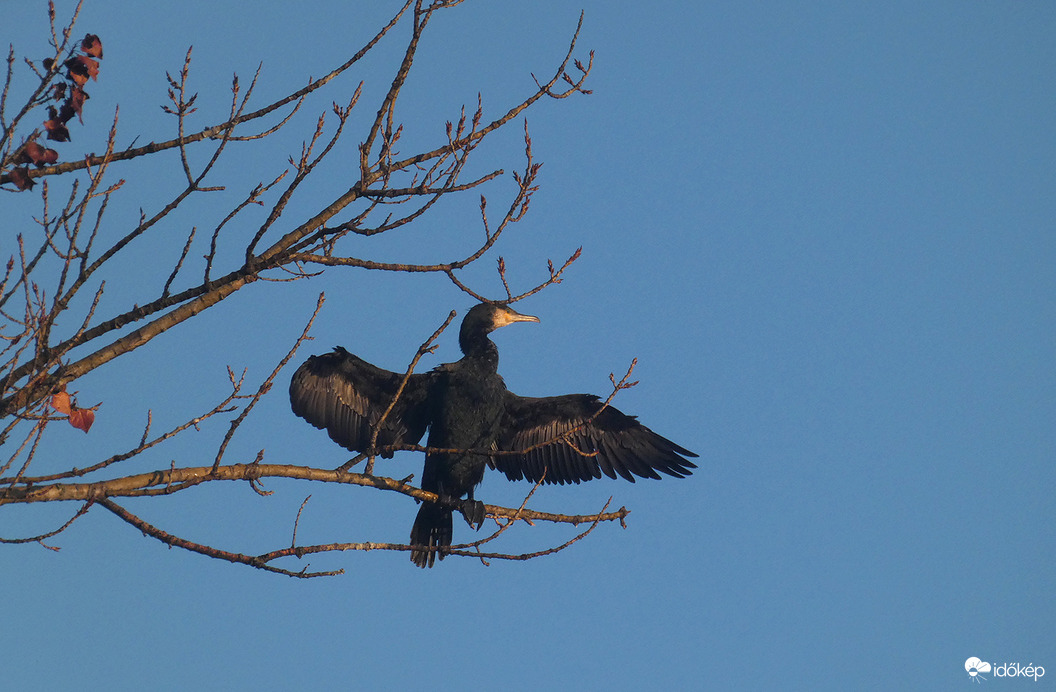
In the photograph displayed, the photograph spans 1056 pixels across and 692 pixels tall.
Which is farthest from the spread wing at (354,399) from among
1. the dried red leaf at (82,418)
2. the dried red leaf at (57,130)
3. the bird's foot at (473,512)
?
the dried red leaf at (57,130)

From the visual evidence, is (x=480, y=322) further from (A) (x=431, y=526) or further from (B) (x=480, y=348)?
(A) (x=431, y=526)

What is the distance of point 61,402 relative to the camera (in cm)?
359

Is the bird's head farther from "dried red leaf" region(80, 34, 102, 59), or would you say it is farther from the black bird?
"dried red leaf" region(80, 34, 102, 59)

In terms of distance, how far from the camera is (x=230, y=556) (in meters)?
3.81

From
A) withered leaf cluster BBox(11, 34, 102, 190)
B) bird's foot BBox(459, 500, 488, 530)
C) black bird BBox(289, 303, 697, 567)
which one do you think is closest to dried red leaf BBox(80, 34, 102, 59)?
withered leaf cluster BBox(11, 34, 102, 190)

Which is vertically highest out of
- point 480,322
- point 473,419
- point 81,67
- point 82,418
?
point 480,322

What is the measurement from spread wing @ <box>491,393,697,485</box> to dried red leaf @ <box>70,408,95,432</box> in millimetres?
4414

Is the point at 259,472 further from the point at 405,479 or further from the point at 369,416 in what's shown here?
the point at 369,416

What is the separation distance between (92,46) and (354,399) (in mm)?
4444

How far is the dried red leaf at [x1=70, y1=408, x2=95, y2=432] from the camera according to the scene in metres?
3.63

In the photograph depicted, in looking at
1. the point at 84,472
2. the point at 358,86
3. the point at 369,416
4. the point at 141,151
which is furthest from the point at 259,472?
the point at 369,416

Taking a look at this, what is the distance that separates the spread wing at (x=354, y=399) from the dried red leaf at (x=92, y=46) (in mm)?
4200

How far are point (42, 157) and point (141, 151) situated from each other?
39 cm

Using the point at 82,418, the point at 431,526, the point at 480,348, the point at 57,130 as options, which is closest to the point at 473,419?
the point at 480,348
